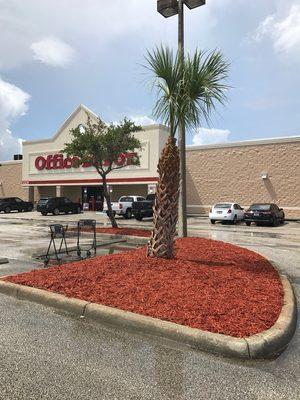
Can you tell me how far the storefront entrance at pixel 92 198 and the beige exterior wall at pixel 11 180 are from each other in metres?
8.49

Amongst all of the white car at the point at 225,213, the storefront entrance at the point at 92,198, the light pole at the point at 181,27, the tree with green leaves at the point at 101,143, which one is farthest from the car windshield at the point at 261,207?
the storefront entrance at the point at 92,198

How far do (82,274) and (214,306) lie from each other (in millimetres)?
2791

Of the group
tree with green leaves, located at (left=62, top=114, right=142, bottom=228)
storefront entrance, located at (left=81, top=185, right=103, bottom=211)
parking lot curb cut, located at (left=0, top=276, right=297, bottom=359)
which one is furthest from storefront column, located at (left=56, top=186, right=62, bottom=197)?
parking lot curb cut, located at (left=0, top=276, right=297, bottom=359)

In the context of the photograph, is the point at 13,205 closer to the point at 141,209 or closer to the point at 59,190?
the point at 59,190

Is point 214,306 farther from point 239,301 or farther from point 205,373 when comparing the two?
point 205,373

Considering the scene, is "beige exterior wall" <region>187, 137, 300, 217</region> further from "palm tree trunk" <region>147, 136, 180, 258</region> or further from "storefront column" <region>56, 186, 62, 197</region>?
"palm tree trunk" <region>147, 136, 180, 258</region>

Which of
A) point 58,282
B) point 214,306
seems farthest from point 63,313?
point 214,306

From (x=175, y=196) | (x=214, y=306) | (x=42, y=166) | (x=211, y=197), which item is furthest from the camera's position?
(x=42, y=166)

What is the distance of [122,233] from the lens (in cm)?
1747

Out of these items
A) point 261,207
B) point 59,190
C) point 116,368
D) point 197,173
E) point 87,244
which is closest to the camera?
point 116,368

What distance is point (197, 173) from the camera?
3778cm

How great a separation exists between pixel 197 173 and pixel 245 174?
453 cm

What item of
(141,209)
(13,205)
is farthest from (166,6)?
(13,205)

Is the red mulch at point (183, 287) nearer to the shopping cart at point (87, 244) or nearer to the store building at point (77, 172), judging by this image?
the shopping cart at point (87, 244)
